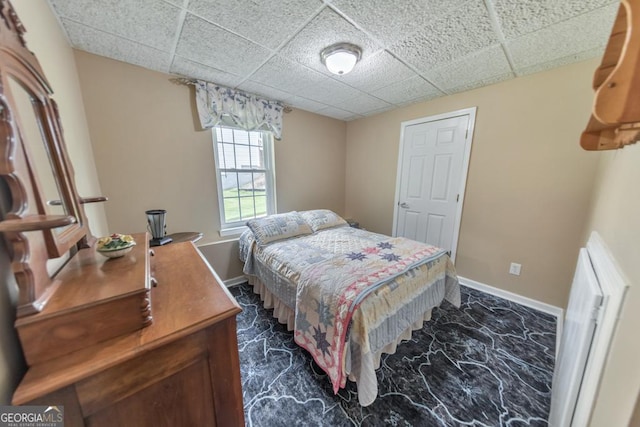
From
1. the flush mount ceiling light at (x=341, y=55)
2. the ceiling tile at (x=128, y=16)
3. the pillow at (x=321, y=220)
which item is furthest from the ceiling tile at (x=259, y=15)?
the pillow at (x=321, y=220)

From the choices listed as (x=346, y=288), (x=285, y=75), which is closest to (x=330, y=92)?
(x=285, y=75)

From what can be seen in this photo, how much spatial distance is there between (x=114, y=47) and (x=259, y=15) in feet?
4.24

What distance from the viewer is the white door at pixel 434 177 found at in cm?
253

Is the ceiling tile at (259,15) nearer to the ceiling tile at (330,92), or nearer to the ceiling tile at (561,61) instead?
the ceiling tile at (330,92)

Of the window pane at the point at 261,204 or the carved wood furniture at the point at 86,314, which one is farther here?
the window pane at the point at 261,204

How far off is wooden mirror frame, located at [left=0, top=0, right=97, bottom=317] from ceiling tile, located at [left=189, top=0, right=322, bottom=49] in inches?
36.0

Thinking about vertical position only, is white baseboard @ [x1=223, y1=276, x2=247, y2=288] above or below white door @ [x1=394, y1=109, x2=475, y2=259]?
below

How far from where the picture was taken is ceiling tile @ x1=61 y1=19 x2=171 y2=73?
58.5 inches

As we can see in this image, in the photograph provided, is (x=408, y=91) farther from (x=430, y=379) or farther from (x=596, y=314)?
(x=430, y=379)

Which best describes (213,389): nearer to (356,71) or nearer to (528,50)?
(356,71)

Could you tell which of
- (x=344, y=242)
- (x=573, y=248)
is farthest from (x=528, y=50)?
(x=344, y=242)

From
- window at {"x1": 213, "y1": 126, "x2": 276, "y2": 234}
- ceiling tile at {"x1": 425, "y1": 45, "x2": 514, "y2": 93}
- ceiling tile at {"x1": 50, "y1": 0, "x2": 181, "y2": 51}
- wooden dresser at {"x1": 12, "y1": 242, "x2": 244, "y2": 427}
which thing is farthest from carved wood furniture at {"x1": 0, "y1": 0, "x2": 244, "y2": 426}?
ceiling tile at {"x1": 425, "y1": 45, "x2": 514, "y2": 93}

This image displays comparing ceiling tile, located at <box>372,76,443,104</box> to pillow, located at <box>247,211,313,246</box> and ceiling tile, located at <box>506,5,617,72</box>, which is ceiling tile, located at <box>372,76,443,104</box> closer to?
ceiling tile, located at <box>506,5,617,72</box>

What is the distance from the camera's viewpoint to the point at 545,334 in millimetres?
1810
